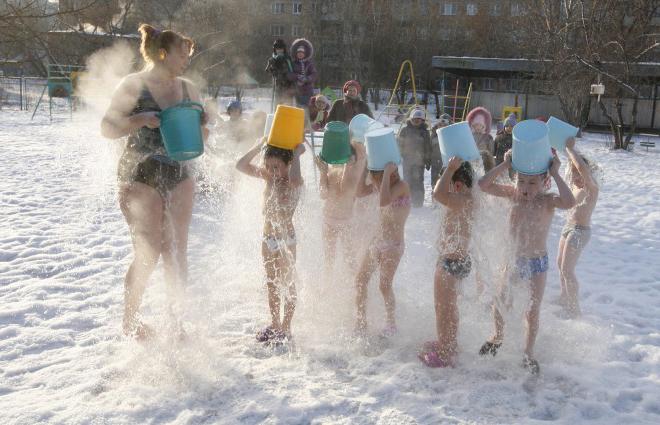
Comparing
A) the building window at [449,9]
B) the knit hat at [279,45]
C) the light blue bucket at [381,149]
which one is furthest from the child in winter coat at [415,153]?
the building window at [449,9]

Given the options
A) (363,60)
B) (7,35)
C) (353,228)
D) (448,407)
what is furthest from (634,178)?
(363,60)

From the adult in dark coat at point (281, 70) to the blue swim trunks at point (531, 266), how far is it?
5.05 m

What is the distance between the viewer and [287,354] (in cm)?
316

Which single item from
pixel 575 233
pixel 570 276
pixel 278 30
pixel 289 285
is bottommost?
pixel 570 276

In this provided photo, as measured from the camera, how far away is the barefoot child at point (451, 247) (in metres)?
2.92

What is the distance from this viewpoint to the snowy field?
103 inches

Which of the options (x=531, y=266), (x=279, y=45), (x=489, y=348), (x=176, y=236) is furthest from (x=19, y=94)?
(x=531, y=266)

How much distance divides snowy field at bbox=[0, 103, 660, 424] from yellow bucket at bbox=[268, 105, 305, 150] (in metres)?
1.13

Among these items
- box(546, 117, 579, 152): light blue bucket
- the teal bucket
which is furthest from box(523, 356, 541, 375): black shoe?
the teal bucket

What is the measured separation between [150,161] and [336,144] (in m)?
1.06

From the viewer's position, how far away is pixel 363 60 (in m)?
30.9

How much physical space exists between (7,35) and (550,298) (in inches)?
204

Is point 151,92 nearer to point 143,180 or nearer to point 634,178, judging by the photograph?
point 143,180

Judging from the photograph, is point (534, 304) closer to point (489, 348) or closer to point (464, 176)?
point (489, 348)
